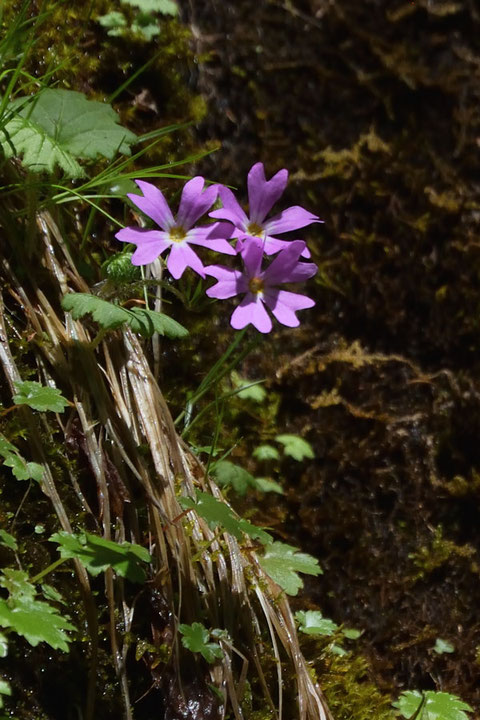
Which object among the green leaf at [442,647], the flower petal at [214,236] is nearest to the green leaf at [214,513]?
the flower petal at [214,236]

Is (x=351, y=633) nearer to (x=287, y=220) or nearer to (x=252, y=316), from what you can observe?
(x=252, y=316)

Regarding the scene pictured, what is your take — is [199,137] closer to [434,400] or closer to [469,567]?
[434,400]

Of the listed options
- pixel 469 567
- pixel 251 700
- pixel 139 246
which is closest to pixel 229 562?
pixel 251 700

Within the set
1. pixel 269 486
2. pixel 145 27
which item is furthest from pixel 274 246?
pixel 145 27

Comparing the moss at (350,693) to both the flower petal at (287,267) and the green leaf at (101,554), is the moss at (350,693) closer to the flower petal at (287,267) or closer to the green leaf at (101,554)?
the green leaf at (101,554)

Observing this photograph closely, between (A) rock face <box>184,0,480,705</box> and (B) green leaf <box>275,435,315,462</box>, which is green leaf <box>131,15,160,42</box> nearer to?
(A) rock face <box>184,0,480,705</box>

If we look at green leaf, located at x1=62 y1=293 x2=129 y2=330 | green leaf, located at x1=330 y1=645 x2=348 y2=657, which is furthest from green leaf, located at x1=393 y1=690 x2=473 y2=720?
green leaf, located at x1=62 y1=293 x2=129 y2=330
